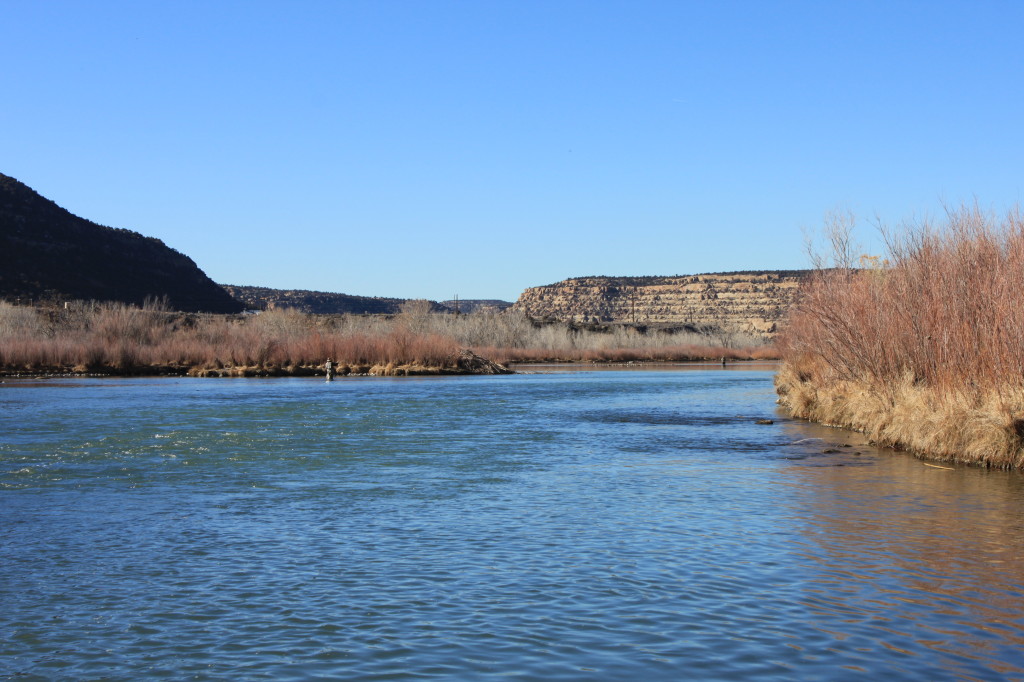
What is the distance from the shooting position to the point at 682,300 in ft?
501

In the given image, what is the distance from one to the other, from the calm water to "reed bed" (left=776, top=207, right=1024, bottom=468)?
2.84ft

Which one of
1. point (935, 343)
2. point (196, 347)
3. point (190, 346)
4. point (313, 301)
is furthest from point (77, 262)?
point (935, 343)

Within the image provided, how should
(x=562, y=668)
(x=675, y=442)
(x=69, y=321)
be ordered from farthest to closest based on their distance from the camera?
(x=69, y=321)
(x=675, y=442)
(x=562, y=668)

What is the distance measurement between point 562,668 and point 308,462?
1238cm

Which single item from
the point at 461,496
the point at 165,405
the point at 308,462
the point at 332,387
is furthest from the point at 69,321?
the point at 461,496

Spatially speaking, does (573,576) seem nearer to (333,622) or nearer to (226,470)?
(333,622)

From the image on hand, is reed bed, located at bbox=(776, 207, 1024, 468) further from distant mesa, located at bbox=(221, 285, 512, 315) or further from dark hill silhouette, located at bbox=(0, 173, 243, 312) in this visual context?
distant mesa, located at bbox=(221, 285, 512, 315)

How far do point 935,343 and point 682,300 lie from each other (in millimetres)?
135037

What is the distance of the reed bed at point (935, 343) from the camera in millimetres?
16484

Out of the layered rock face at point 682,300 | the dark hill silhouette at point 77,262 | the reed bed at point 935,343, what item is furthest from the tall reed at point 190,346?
the layered rock face at point 682,300

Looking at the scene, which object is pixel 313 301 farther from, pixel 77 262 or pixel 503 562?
pixel 503 562

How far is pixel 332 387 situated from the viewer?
4716 cm

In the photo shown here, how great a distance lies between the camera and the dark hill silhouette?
91.2 m

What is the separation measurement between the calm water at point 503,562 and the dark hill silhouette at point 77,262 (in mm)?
71220
